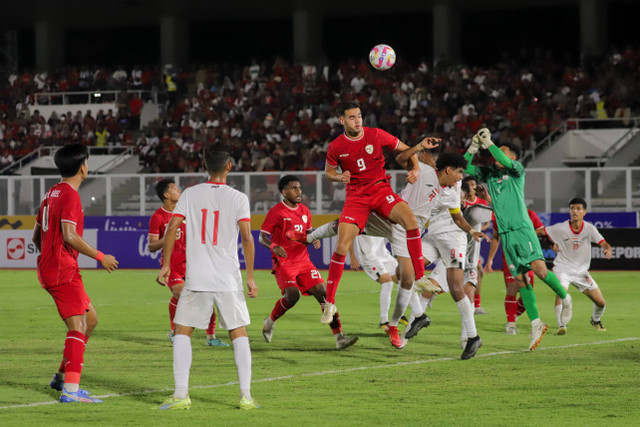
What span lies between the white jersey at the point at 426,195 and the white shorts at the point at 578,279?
3017 millimetres

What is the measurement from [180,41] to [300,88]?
852cm

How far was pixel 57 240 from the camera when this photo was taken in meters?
8.54

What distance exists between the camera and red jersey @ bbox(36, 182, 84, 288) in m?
8.45

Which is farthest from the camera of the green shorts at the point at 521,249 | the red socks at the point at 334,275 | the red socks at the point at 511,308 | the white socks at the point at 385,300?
the white socks at the point at 385,300

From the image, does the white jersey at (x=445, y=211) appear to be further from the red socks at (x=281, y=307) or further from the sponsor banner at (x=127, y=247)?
the sponsor banner at (x=127, y=247)

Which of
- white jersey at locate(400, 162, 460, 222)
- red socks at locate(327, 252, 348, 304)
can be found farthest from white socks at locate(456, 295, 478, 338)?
white jersey at locate(400, 162, 460, 222)

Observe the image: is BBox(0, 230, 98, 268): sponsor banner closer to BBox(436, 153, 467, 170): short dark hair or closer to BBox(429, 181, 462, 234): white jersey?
BBox(429, 181, 462, 234): white jersey

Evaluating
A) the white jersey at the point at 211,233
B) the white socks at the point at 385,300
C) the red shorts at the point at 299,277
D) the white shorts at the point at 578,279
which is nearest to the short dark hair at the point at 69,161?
the white jersey at the point at 211,233

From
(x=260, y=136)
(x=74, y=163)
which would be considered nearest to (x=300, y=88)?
(x=260, y=136)

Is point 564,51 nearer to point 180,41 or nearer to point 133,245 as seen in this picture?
point 180,41

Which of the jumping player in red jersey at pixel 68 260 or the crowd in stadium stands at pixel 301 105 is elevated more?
the crowd in stadium stands at pixel 301 105

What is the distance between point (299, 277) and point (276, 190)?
16701 millimetres

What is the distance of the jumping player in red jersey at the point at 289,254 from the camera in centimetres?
1241

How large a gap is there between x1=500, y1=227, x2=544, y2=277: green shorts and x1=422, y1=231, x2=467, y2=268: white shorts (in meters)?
0.54
